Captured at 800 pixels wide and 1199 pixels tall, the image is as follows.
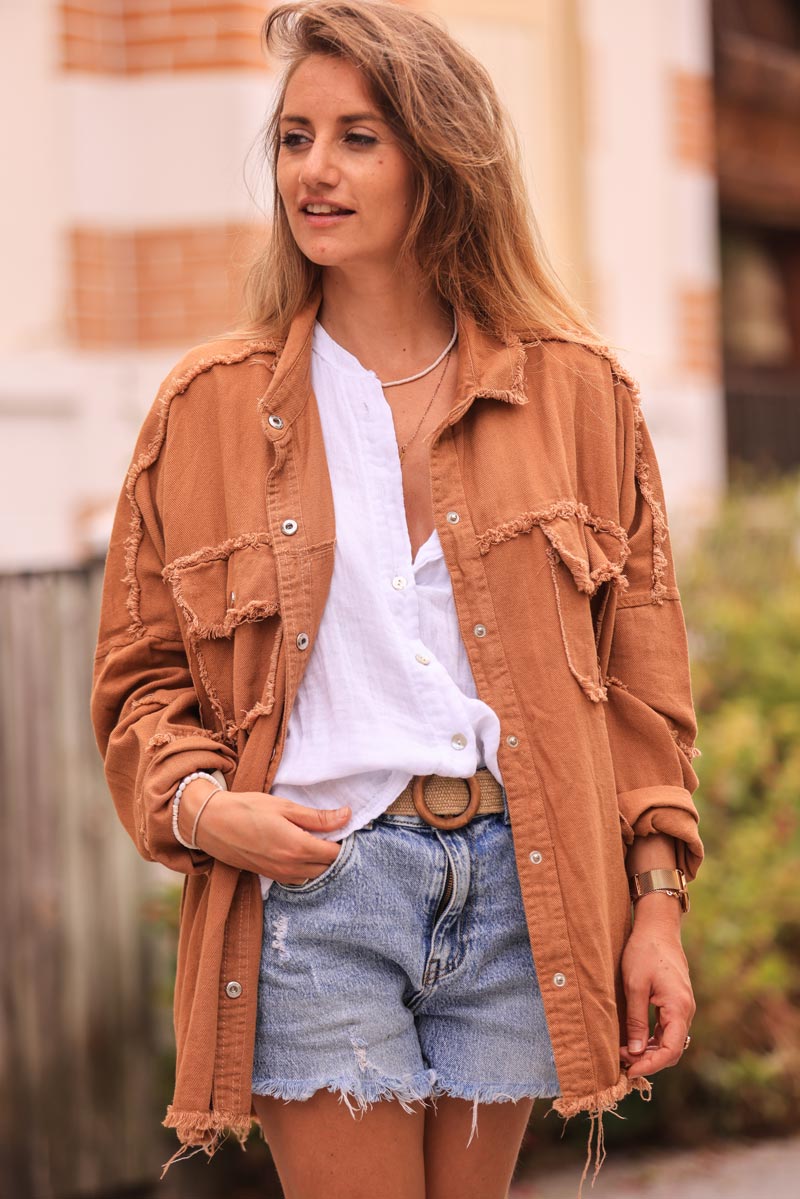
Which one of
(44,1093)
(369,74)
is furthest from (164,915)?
(369,74)

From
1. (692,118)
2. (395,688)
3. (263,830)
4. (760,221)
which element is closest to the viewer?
(263,830)

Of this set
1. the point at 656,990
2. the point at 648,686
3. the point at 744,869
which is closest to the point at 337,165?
the point at 648,686

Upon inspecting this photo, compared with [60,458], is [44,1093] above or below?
below

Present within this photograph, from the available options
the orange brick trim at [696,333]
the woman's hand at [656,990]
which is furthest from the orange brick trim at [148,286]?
the woman's hand at [656,990]

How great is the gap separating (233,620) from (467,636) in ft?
1.09

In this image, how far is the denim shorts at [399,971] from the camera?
2381mm

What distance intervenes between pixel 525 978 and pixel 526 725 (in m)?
0.37

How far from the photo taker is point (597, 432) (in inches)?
101

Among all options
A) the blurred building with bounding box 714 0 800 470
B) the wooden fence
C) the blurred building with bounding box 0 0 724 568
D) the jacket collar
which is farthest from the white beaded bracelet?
the blurred building with bounding box 714 0 800 470

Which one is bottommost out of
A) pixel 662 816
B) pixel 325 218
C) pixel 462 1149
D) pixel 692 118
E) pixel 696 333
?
pixel 462 1149

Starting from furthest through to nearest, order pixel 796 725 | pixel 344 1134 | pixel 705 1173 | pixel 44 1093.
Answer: pixel 796 725 < pixel 705 1173 < pixel 44 1093 < pixel 344 1134

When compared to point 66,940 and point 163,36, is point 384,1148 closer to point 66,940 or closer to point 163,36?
point 66,940

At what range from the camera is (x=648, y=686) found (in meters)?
2.58

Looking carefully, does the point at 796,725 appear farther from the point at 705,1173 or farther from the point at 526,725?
the point at 526,725
